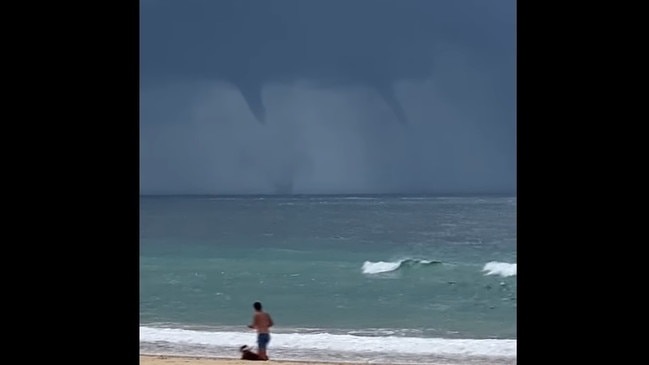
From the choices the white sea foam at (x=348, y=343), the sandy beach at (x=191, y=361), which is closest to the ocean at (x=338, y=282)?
the white sea foam at (x=348, y=343)

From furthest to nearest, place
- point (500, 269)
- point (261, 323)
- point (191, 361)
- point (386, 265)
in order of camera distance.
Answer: point (386, 265) < point (500, 269) < point (261, 323) < point (191, 361)

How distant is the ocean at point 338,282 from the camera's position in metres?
10.5

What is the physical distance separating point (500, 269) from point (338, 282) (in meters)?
5.16

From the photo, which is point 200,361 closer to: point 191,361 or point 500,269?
point 191,361

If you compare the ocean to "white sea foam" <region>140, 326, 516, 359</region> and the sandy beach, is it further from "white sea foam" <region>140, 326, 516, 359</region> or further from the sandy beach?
the sandy beach

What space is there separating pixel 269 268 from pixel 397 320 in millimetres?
10178

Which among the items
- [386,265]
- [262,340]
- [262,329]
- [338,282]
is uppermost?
[386,265]

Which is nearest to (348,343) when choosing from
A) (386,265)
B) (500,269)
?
(500,269)

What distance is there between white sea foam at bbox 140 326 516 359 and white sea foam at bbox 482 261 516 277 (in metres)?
10.2

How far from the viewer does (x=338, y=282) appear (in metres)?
20.1

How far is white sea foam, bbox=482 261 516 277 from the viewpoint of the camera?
2119cm

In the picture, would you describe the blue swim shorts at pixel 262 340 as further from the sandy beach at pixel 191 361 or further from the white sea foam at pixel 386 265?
the white sea foam at pixel 386 265
